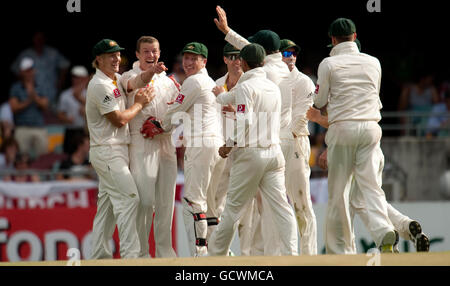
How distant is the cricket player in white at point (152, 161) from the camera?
1144 centimetres

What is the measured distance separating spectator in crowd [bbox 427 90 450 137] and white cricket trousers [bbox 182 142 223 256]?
20.6ft

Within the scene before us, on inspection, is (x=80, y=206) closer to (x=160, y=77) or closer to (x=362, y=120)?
(x=160, y=77)

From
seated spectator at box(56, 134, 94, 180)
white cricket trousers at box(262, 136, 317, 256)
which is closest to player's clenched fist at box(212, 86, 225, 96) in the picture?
white cricket trousers at box(262, 136, 317, 256)

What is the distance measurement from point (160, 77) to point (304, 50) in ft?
27.1

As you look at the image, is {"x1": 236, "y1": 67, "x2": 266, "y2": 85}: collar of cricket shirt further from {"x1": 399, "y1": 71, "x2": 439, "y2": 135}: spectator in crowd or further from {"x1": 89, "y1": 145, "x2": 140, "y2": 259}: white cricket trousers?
{"x1": 399, "y1": 71, "x2": 439, "y2": 135}: spectator in crowd

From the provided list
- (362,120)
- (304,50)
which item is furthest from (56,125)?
(362,120)

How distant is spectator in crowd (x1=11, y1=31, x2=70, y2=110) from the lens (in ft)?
60.5

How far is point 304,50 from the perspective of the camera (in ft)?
64.8

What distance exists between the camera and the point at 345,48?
34.5 feet

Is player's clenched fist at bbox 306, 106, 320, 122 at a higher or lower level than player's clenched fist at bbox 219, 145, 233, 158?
higher

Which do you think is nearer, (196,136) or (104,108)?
(104,108)

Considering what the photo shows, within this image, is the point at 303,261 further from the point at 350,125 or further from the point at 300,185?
the point at 300,185

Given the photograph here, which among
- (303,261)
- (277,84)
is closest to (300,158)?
(277,84)

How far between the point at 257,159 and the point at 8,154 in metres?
7.75
